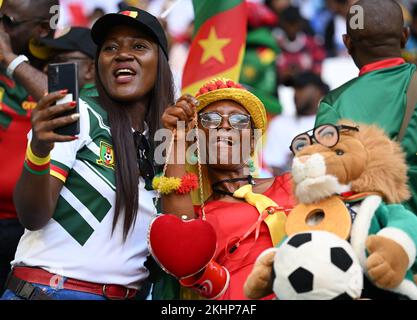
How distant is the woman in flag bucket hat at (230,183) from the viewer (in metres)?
4.24

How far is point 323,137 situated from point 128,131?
110cm

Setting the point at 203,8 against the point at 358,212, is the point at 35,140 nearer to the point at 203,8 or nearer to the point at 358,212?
the point at 358,212

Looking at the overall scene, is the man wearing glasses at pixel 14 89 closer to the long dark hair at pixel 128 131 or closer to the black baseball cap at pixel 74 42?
the black baseball cap at pixel 74 42

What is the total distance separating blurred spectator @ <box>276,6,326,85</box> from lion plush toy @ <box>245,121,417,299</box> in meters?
7.55

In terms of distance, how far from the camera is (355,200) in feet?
12.3

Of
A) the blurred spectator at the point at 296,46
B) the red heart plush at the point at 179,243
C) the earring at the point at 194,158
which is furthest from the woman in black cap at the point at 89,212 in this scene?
the blurred spectator at the point at 296,46

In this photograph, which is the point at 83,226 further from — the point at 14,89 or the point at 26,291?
the point at 14,89

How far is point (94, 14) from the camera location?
9820 millimetres

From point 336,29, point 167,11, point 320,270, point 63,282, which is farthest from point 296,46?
point 320,270

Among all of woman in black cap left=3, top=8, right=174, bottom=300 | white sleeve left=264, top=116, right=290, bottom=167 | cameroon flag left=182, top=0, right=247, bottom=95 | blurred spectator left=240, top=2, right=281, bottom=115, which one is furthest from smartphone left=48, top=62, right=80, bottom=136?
white sleeve left=264, top=116, right=290, bottom=167

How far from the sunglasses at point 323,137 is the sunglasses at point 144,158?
86cm

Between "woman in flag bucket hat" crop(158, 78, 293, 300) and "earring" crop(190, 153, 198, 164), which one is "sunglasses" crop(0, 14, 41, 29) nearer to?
"woman in flag bucket hat" crop(158, 78, 293, 300)
